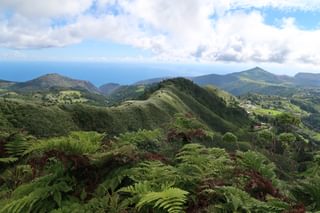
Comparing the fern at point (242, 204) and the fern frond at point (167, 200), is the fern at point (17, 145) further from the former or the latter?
the fern at point (242, 204)

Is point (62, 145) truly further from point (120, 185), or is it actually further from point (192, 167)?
point (192, 167)

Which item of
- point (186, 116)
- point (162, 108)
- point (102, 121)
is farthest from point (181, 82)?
point (186, 116)

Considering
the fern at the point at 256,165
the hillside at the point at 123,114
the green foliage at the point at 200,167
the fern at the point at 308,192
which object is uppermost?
the green foliage at the point at 200,167

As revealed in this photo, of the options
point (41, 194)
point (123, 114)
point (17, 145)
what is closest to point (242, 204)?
point (41, 194)

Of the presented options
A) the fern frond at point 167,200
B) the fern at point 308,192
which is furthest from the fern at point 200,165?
the fern at point 308,192

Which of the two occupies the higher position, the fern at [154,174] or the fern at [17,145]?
the fern at [154,174]

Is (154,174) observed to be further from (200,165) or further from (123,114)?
(123,114)

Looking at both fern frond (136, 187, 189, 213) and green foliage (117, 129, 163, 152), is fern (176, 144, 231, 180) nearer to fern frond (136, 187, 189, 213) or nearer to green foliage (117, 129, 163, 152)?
fern frond (136, 187, 189, 213)

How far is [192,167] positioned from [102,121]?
268 feet

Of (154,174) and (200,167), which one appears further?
(200,167)

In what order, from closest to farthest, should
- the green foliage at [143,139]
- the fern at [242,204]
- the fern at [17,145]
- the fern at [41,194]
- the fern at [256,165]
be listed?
the fern at [242,204], the fern at [41,194], the fern at [256,165], the green foliage at [143,139], the fern at [17,145]

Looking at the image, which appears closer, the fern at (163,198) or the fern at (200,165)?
the fern at (163,198)

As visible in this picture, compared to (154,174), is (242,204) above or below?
below

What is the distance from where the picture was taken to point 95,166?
7.52m
